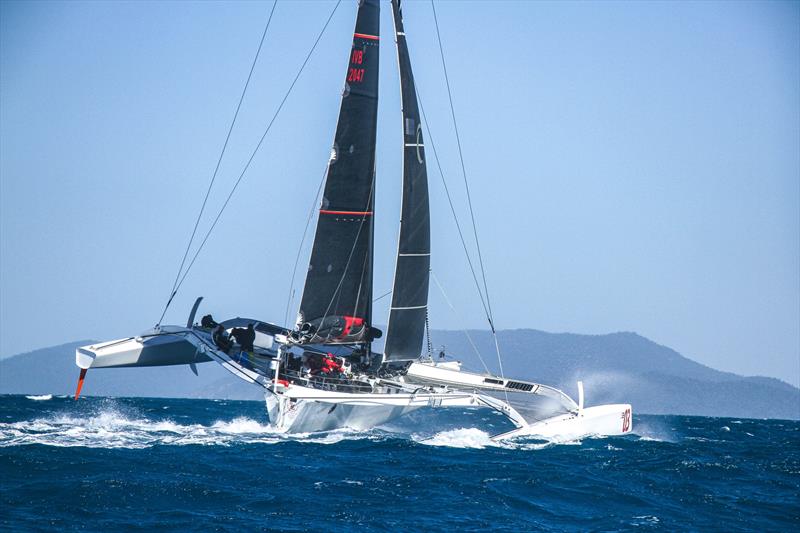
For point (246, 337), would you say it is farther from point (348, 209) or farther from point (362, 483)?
point (362, 483)

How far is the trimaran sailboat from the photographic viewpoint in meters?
27.9

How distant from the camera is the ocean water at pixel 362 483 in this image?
16812 mm

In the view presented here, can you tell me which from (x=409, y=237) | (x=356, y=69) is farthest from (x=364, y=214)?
(x=356, y=69)

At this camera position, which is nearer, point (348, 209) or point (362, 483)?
point (362, 483)

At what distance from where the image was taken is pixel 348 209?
97.7 feet

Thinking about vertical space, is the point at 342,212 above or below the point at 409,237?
above

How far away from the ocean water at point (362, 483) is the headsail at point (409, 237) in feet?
9.25

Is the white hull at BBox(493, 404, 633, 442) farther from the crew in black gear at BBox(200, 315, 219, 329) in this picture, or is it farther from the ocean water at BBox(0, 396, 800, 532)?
the crew in black gear at BBox(200, 315, 219, 329)

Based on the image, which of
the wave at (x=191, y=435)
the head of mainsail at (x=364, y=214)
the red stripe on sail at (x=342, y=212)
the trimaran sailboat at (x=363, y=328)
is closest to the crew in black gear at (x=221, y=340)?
the trimaran sailboat at (x=363, y=328)

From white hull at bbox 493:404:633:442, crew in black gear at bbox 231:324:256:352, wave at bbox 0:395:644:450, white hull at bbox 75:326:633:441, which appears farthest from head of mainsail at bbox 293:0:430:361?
white hull at bbox 493:404:633:442

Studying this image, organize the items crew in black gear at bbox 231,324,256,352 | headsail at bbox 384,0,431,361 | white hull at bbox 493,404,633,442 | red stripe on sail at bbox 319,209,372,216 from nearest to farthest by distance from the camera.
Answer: white hull at bbox 493,404,633,442 → crew in black gear at bbox 231,324,256,352 → headsail at bbox 384,0,431,361 → red stripe on sail at bbox 319,209,372,216

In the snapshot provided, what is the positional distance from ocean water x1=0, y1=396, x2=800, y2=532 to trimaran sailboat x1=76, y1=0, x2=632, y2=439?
1077mm

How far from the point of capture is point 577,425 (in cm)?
2833

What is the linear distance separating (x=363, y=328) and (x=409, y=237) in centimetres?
336
